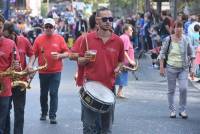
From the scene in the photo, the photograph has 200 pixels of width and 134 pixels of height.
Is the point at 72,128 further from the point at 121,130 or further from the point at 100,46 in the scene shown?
the point at 100,46

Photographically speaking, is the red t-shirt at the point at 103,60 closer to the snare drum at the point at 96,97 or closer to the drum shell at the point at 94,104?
the snare drum at the point at 96,97

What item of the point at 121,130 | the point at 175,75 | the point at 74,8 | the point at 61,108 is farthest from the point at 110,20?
the point at 74,8

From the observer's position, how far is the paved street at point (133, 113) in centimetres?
1116

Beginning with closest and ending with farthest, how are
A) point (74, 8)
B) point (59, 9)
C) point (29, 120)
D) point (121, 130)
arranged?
point (121, 130), point (29, 120), point (74, 8), point (59, 9)

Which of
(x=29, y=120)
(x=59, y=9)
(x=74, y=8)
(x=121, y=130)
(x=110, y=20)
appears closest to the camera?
(x=110, y=20)

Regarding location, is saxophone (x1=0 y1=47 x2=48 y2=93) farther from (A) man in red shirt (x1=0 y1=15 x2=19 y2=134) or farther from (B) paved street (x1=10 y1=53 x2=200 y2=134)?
(B) paved street (x1=10 y1=53 x2=200 y2=134)

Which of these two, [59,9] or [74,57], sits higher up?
[74,57]

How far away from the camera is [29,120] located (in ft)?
39.4

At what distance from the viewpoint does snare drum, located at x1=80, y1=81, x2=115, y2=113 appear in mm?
7656

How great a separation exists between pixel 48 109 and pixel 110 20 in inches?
190

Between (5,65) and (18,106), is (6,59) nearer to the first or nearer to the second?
(5,65)

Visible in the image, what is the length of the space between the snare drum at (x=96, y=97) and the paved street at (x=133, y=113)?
121 inches

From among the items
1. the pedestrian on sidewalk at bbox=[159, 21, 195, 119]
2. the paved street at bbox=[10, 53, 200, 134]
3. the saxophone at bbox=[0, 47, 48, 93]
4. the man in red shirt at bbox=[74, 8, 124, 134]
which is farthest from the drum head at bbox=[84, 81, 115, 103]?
the pedestrian on sidewalk at bbox=[159, 21, 195, 119]

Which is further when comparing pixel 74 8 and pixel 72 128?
pixel 74 8
